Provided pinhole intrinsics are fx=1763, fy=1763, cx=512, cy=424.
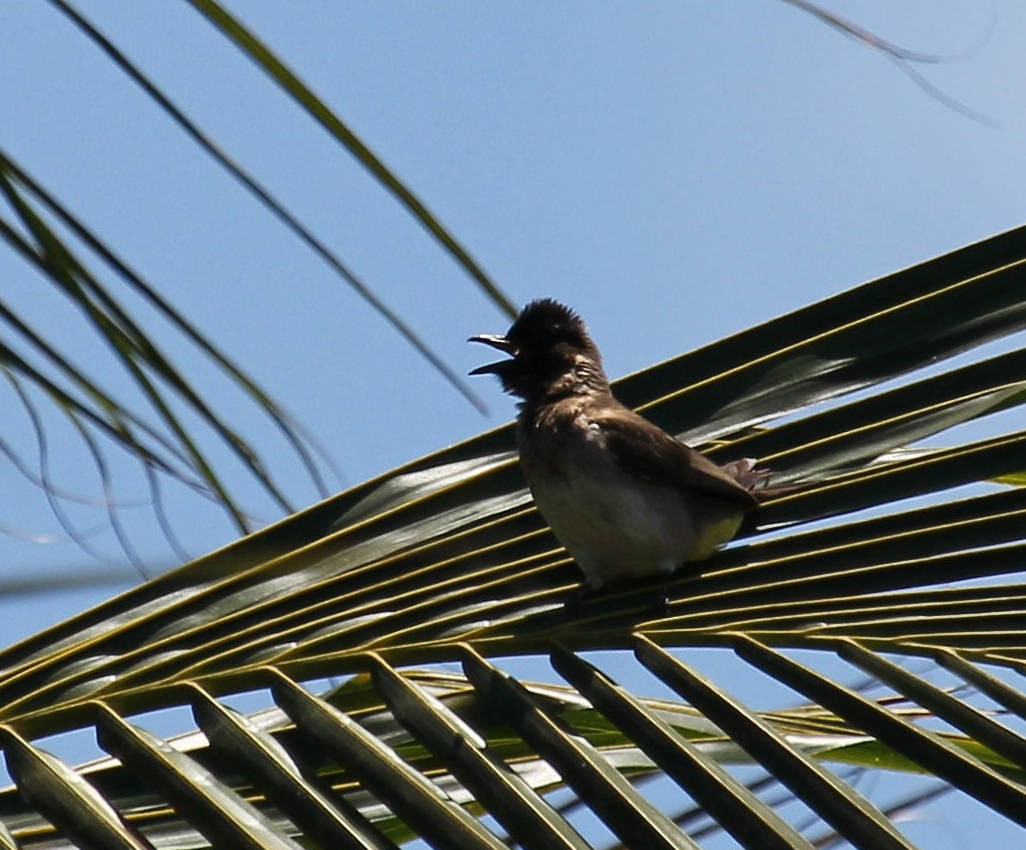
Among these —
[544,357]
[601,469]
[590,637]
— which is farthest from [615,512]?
[590,637]

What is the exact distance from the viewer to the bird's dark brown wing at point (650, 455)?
3.80 m

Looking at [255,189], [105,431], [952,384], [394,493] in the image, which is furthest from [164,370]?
[952,384]

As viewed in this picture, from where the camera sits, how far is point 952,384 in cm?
201

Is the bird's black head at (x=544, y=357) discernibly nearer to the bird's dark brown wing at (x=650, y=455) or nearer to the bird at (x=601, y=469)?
the bird at (x=601, y=469)

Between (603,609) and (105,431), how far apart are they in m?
0.69

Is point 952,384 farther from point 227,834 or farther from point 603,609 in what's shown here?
point 227,834

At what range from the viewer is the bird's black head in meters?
4.62

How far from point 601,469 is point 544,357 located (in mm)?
579

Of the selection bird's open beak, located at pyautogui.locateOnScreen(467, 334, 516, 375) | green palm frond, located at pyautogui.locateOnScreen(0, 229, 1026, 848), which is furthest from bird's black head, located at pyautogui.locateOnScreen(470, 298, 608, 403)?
green palm frond, located at pyautogui.locateOnScreen(0, 229, 1026, 848)

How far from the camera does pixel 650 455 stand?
163 inches

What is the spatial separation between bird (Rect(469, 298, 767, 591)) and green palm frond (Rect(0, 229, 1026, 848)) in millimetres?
749

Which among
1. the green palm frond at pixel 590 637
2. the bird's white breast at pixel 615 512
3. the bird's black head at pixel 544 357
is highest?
the bird's black head at pixel 544 357

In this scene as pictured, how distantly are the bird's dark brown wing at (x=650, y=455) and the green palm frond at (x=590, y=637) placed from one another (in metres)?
1.39

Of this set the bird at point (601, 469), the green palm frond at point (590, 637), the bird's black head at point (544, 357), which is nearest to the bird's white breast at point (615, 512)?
the bird at point (601, 469)
